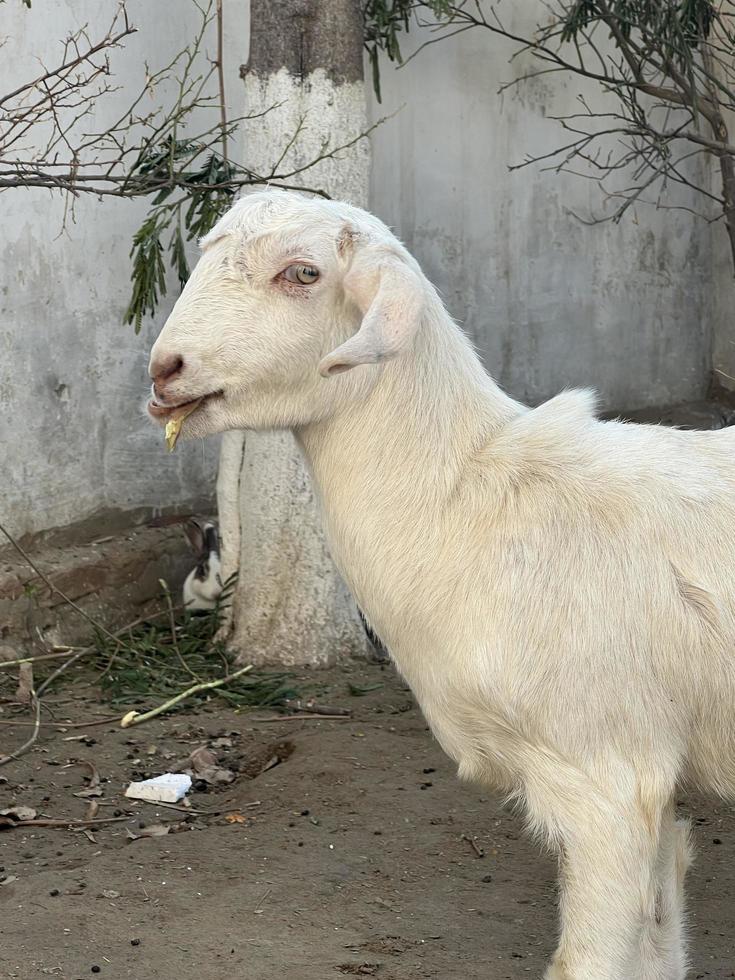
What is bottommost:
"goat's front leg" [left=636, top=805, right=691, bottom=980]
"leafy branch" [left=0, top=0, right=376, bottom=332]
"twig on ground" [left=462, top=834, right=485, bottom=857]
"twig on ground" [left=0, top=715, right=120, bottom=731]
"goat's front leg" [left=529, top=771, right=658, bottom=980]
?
"twig on ground" [left=462, top=834, right=485, bottom=857]

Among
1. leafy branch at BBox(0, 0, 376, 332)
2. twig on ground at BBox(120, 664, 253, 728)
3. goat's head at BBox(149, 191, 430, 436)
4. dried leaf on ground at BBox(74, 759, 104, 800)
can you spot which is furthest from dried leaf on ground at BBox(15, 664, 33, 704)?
goat's head at BBox(149, 191, 430, 436)

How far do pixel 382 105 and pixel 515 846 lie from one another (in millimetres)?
4481

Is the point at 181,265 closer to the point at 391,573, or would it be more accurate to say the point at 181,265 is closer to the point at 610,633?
the point at 391,573

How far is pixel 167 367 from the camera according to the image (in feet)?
9.83

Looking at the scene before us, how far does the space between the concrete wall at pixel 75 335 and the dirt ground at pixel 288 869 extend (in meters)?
1.21

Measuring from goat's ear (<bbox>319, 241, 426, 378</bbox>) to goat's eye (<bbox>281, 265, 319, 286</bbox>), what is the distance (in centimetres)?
8

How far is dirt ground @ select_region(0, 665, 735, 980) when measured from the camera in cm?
361

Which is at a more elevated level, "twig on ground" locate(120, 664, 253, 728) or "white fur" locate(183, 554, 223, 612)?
"white fur" locate(183, 554, 223, 612)

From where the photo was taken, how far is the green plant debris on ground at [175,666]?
18.5ft

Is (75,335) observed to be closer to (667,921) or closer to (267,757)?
(267,757)

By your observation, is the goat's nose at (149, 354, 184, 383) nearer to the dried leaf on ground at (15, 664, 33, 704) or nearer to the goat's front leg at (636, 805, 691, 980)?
the goat's front leg at (636, 805, 691, 980)

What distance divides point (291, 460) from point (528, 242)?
2991mm

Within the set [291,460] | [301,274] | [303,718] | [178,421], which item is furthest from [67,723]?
[301,274]

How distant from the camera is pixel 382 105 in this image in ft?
24.3
